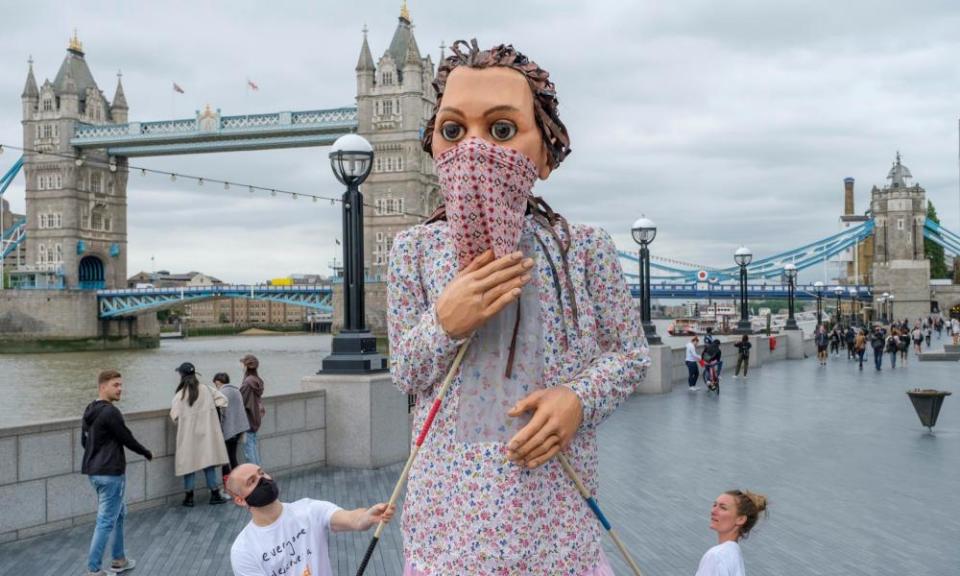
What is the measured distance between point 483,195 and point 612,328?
55 cm

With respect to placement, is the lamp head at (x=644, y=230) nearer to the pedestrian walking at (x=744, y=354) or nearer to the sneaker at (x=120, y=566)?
the pedestrian walking at (x=744, y=354)

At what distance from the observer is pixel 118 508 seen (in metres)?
5.25

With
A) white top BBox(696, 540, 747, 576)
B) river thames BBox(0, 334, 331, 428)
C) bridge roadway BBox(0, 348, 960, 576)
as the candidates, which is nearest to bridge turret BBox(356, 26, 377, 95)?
river thames BBox(0, 334, 331, 428)

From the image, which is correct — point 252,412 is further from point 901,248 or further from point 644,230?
point 901,248

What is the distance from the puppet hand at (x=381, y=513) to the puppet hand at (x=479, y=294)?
0.58 m

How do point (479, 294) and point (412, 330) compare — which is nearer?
point (479, 294)

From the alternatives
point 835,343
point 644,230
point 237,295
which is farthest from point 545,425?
point 237,295

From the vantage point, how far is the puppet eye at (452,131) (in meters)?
2.21

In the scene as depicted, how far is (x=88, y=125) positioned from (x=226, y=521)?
244 ft

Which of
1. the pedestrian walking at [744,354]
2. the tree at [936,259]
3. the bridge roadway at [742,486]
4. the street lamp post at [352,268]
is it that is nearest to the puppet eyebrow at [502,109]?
the bridge roadway at [742,486]

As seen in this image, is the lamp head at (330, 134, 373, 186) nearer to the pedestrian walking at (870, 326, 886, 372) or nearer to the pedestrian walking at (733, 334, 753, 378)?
the pedestrian walking at (733, 334, 753, 378)

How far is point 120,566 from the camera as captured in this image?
527 centimetres

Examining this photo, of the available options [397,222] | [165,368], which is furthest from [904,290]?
[165,368]

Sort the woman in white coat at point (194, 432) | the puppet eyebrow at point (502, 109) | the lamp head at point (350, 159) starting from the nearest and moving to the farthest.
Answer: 1. the puppet eyebrow at point (502, 109)
2. the woman in white coat at point (194, 432)
3. the lamp head at point (350, 159)
